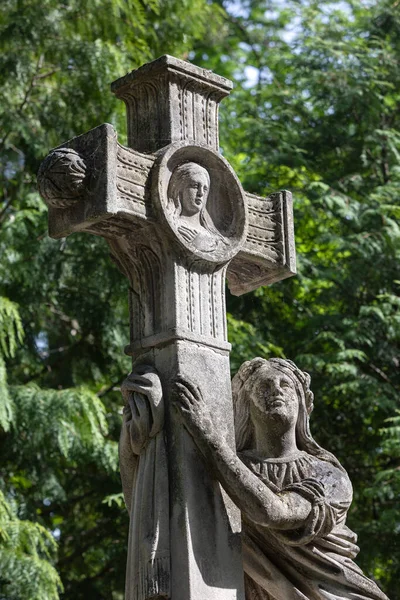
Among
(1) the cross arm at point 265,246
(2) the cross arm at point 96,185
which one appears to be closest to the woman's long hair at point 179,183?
(2) the cross arm at point 96,185

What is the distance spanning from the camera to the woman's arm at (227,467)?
5953mm

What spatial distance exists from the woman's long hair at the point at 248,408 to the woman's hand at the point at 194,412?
1.98ft

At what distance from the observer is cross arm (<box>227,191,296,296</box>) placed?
6.88m

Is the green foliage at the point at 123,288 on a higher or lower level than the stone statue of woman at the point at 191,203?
higher

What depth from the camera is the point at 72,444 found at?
1251 centimetres

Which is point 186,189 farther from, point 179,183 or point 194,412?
point 194,412

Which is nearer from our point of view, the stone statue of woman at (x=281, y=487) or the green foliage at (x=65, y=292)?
the stone statue of woman at (x=281, y=487)

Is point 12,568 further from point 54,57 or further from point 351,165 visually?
point 351,165

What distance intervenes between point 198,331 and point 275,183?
9.12 metres

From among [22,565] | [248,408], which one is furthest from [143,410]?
[22,565]

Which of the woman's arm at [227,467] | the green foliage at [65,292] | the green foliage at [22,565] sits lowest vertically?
the woman's arm at [227,467]

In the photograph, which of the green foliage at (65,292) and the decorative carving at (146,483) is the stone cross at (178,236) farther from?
the green foliage at (65,292)

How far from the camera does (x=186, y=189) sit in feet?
21.1

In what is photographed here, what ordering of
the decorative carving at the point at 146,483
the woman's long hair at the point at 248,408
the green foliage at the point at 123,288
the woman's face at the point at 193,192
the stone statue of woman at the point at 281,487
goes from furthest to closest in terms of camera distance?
1. the green foliage at the point at 123,288
2. the woman's long hair at the point at 248,408
3. the woman's face at the point at 193,192
4. the stone statue of woman at the point at 281,487
5. the decorative carving at the point at 146,483
